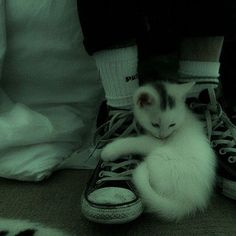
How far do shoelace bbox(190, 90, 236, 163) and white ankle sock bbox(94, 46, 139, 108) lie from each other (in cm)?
13

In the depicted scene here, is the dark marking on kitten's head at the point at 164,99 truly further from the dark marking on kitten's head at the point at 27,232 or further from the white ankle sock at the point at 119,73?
the dark marking on kitten's head at the point at 27,232

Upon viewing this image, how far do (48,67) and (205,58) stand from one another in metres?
0.35

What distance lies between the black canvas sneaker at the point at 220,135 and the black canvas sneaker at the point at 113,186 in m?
0.14

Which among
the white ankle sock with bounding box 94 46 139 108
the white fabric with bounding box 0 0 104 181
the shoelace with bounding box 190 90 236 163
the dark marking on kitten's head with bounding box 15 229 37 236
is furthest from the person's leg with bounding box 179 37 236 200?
the dark marking on kitten's head with bounding box 15 229 37 236

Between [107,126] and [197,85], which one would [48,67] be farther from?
[197,85]

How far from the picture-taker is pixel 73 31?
2.96 ft

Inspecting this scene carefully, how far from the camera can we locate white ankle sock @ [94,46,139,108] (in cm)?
78

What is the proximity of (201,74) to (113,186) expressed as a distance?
0.99 feet

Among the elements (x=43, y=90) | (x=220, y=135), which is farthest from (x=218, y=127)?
(x=43, y=90)

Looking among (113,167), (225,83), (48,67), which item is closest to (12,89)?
(48,67)

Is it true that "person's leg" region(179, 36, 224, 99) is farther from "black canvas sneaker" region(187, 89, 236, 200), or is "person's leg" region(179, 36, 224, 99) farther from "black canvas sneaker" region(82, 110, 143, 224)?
"black canvas sneaker" region(82, 110, 143, 224)

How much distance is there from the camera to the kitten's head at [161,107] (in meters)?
0.75

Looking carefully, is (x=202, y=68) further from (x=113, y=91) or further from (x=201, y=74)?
(x=113, y=91)

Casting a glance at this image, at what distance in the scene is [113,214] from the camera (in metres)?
0.61
